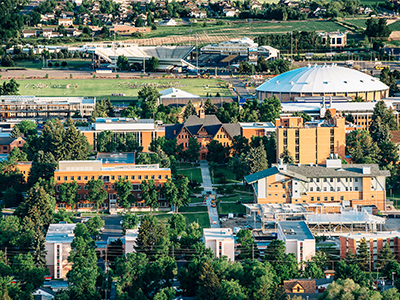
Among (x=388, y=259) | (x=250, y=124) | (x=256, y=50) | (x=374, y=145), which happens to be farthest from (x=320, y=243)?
(x=256, y=50)

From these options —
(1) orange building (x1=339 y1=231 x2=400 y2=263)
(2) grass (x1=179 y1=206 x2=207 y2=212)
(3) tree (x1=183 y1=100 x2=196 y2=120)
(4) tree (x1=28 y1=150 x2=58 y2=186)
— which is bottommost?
(2) grass (x1=179 y1=206 x2=207 y2=212)

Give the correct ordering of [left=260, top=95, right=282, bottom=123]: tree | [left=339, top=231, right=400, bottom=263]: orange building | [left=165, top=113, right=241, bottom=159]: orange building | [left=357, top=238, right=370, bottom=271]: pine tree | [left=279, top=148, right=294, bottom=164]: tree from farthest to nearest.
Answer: [left=260, top=95, right=282, bottom=123]: tree < [left=165, top=113, right=241, bottom=159]: orange building < [left=279, top=148, right=294, bottom=164]: tree < [left=339, top=231, right=400, bottom=263]: orange building < [left=357, top=238, right=370, bottom=271]: pine tree

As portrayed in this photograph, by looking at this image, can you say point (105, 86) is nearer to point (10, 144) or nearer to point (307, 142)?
point (10, 144)

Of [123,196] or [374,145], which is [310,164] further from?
[123,196]

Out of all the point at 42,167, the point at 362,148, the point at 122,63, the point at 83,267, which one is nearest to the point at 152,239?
the point at 83,267

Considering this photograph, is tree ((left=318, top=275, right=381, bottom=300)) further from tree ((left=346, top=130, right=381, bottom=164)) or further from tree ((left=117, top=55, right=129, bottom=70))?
tree ((left=117, top=55, right=129, bottom=70))

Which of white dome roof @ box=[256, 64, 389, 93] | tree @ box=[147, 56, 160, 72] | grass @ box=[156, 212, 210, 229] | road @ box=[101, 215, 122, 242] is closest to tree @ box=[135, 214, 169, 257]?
road @ box=[101, 215, 122, 242]
